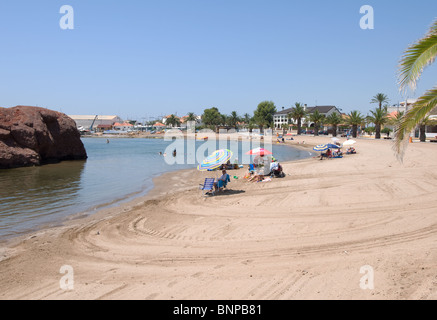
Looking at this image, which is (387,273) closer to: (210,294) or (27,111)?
(210,294)

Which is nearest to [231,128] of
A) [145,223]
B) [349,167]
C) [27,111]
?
[27,111]

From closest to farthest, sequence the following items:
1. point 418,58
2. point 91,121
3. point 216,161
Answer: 1. point 418,58
2. point 216,161
3. point 91,121

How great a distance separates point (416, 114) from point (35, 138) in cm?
3237

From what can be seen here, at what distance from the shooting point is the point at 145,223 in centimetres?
1076

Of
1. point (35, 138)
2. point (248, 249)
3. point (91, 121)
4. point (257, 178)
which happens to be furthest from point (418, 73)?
point (91, 121)

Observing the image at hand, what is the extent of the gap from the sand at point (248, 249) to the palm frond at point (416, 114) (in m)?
2.44

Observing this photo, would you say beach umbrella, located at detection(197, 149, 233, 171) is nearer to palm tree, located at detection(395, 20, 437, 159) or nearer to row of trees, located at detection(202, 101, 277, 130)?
palm tree, located at detection(395, 20, 437, 159)

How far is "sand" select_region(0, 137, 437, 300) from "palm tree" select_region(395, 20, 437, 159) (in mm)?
2642

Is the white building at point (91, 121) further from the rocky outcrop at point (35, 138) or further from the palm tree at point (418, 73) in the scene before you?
the palm tree at point (418, 73)

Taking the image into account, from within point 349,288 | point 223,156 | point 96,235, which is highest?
point 223,156

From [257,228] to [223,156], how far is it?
6632mm

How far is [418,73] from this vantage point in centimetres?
573

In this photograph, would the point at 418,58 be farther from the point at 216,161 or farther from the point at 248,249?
the point at 216,161

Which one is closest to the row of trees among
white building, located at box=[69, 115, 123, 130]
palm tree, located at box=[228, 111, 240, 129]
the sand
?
palm tree, located at box=[228, 111, 240, 129]
